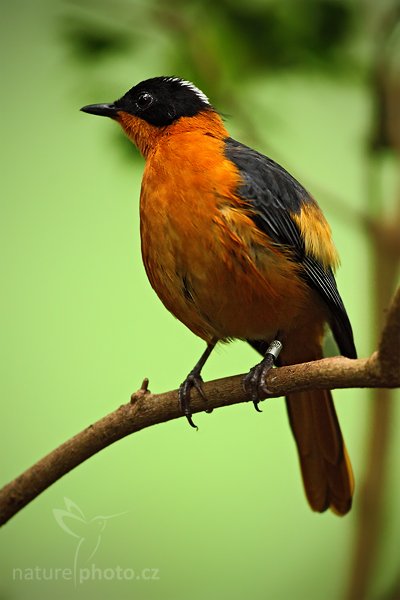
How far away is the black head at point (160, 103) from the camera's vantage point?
6.80 feet

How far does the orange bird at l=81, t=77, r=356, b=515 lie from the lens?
1798 millimetres

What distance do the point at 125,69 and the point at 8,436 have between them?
1287mm

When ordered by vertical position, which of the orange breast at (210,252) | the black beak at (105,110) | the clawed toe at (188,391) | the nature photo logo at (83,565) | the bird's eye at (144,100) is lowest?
the nature photo logo at (83,565)

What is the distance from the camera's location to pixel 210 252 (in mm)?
1776

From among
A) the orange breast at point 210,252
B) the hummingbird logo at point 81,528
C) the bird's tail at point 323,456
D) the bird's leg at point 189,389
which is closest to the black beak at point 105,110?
the orange breast at point 210,252

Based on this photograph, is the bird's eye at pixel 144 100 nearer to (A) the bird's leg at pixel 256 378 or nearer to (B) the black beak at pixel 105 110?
(B) the black beak at pixel 105 110

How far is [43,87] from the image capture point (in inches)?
117

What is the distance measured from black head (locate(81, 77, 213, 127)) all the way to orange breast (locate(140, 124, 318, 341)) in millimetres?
145

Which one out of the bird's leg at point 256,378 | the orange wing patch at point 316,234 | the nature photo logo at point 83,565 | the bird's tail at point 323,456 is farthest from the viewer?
the nature photo logo at point 83,565

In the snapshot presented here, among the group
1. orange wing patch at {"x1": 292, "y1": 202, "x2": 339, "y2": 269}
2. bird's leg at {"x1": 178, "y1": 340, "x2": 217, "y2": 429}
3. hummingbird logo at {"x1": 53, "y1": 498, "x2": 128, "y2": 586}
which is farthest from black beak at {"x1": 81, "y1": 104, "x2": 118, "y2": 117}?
hummingbird logo at {"x1": 53, "y1": 498, "x2": 128, "y2": 586}

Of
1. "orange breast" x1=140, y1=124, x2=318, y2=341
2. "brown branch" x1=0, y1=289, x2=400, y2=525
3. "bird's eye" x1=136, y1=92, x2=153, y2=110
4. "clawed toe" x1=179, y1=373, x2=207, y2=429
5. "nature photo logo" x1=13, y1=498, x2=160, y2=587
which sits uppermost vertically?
"bird's eye" x1=136, y1=92, x2=153, y2=110

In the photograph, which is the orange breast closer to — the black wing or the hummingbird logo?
the black wing

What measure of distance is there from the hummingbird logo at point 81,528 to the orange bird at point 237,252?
685 millimetres

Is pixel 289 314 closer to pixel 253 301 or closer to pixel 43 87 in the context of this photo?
pixel 253 301
